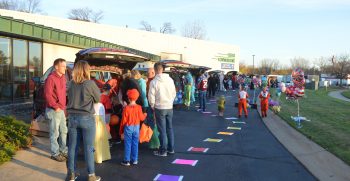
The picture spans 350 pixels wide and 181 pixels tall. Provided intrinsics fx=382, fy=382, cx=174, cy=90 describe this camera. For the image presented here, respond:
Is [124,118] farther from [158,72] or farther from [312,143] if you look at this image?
[312,143]

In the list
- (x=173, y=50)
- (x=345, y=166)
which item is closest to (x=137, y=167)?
A: (x=345, y=166)

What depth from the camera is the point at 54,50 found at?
18.5 m

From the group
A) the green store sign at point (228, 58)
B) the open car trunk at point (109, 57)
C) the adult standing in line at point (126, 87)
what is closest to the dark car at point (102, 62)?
the open car trunk at point (109, 57)

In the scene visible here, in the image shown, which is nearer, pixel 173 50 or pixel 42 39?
pixel 42 39

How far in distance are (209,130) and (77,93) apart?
637 centimetres

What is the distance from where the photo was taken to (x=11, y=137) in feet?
25.3

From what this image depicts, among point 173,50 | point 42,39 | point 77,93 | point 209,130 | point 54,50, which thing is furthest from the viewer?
point 173,50

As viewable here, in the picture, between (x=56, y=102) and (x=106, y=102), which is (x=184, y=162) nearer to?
(x=106, y=102)

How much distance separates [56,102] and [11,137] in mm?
1491

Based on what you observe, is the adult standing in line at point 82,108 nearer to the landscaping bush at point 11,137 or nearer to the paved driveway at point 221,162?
the paved driveway at point 221,162

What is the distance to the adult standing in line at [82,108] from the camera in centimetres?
569

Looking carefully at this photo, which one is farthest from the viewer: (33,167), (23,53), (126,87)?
(23,53)

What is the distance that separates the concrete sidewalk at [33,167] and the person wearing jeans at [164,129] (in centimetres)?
200

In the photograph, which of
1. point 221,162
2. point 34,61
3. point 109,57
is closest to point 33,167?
point 109,57
